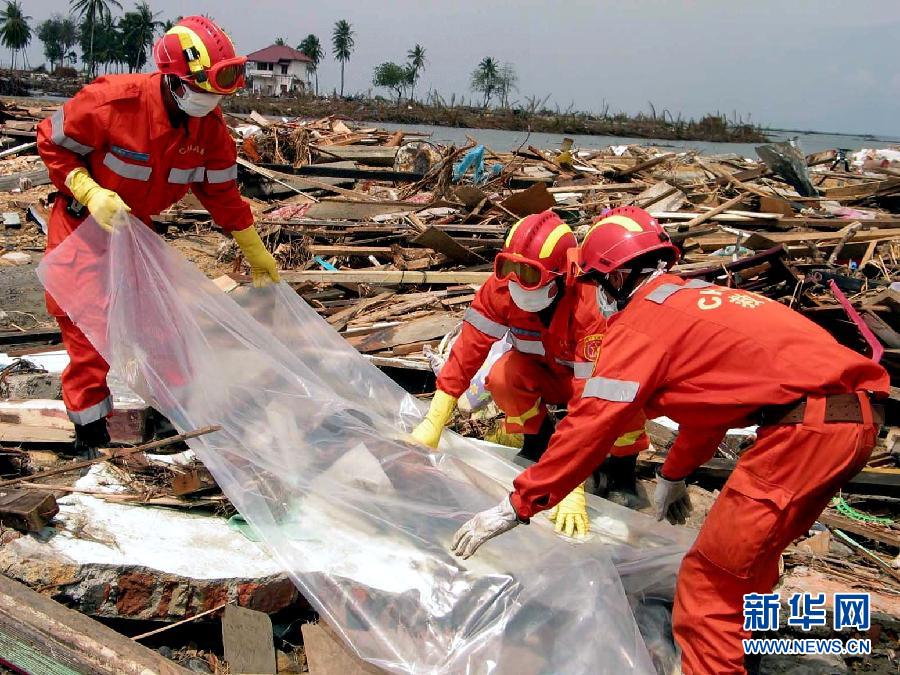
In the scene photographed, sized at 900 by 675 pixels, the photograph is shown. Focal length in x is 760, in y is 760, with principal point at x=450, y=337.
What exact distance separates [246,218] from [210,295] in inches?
28.7

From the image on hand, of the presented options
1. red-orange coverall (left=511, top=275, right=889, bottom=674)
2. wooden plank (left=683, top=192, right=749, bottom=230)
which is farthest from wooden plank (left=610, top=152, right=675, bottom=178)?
red-orange coverall (left=511, top=275, right=889, bottom=674)

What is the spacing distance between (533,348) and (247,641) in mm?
1832

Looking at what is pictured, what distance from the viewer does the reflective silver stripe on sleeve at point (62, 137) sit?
3355mm

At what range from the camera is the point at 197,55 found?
131 inches

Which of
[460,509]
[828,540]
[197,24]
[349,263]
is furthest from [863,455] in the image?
[349,263]

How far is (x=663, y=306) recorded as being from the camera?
238 centimetres

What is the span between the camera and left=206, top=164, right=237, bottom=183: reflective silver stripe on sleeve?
12.9ft

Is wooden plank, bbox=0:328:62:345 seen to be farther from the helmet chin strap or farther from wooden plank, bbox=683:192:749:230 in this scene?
wooden plank, bbox=683:192:749:230

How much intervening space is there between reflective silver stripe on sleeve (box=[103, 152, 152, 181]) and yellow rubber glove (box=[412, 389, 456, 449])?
67.2 inches

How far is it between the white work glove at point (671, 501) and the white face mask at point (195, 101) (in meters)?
2.57

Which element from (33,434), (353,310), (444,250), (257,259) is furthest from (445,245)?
(33,434)

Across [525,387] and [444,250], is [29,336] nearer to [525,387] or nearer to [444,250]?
[444,250]

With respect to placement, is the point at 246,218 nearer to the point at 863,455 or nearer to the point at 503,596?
the point at 503,596

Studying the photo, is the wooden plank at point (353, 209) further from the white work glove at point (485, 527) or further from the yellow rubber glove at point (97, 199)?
the white work glove at point (485, 527)
